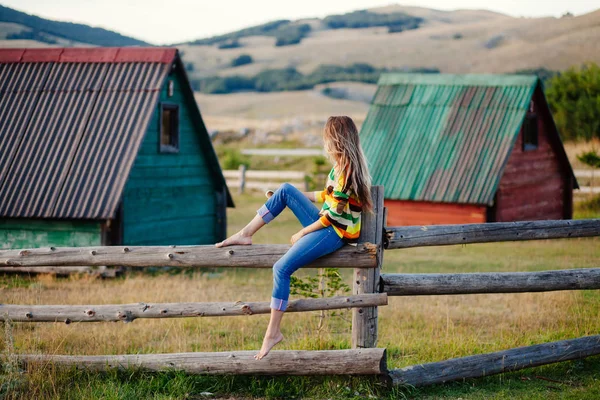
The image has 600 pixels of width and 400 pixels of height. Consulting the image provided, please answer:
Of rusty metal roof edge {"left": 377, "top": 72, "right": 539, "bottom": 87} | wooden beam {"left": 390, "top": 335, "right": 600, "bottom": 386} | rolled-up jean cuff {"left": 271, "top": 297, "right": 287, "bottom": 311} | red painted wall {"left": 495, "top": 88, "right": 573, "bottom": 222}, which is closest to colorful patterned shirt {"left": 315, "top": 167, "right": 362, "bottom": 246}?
rolled-up jean cuff {"left": 271, "top": 297, "right": 287, "bottom": 311}

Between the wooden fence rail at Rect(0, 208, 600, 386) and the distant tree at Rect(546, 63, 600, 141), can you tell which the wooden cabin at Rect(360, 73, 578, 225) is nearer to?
the distant tree at Rect(546, 63, 600, 141)

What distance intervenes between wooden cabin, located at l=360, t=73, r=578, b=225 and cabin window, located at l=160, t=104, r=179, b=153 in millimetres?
6702

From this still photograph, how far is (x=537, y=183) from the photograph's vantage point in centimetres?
2203

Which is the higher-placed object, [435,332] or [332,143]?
[332,143]

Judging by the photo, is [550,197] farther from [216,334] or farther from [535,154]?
[216,334]

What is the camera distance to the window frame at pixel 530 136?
70.4ft

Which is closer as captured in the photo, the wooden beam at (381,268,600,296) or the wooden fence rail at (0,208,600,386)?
the wooden fence rail at (0,208,600,386)

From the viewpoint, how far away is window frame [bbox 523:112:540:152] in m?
21.5

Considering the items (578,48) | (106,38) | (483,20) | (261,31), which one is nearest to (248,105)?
(578,48)

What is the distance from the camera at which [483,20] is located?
160875 millimetres

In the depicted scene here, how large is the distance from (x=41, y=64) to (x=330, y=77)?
95.9 meters

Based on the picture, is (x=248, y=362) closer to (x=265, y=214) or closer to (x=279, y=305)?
(x=279, y=305)

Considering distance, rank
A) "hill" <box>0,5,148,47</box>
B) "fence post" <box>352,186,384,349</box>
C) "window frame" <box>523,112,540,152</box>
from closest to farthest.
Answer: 1. "fence post" <box>352,186,384,349</box>
2. "window frame" <box>523,112,540,152</box>
3. "hill" <box>0,5,148,47</box>

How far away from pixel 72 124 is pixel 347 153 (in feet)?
33.2
